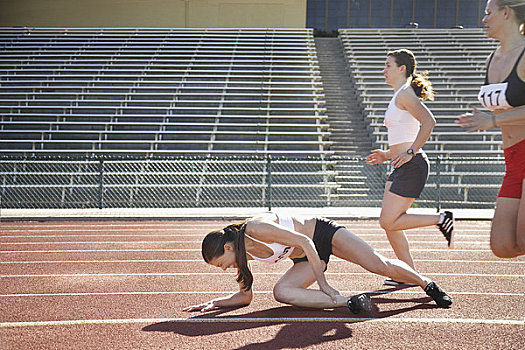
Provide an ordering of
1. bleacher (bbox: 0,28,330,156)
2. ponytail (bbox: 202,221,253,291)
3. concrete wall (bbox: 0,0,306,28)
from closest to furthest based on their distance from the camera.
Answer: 1. ponytail (bbox: 202,221,253,291)
2. bleacher (bbox: 0,28,330,156)
3. concrete wall (bbox: 0,0,306,28)

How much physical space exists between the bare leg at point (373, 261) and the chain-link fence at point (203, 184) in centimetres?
807

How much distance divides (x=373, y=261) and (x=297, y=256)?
0.57 metres

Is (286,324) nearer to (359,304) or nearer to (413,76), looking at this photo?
(359,304)

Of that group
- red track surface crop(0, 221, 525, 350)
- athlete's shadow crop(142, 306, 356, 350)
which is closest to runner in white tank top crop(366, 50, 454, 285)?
red track surface crop(0, 221, 525, 350)

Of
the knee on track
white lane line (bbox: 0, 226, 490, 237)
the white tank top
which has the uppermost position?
the white tank top

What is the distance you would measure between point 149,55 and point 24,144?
6.60 metres

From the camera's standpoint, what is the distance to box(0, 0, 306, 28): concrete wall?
2444 centimetres

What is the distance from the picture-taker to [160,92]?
18.3 meters

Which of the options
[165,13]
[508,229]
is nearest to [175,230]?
[508,229]

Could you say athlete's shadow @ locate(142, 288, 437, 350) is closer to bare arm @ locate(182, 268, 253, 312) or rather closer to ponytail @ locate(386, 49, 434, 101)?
bare arm @ locate(182, 268, 253, 312)

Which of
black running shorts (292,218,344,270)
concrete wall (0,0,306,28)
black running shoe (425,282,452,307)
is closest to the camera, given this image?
black running shoe (425,282,452,307)

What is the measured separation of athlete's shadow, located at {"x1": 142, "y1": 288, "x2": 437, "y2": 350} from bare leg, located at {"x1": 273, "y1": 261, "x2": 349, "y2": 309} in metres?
0.08

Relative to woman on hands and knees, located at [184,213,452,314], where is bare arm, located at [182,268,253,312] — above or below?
below

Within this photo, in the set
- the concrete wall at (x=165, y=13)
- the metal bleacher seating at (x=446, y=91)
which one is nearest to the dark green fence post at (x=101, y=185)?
the metal bleacher seating at (x=446, y=91)
